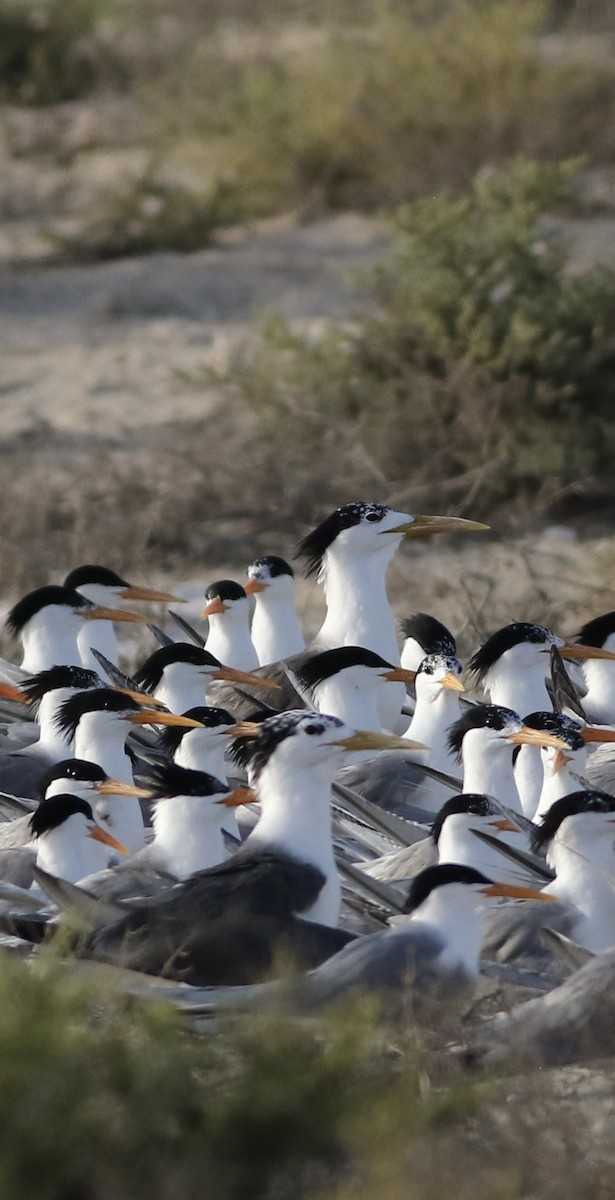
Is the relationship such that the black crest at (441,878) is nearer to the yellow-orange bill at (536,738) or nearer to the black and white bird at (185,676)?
the yellow-orange bill at (536,738)

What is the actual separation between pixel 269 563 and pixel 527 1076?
3946mm

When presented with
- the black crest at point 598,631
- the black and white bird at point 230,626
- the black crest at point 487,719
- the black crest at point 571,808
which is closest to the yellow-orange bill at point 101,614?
the black and white bird at point 230,626

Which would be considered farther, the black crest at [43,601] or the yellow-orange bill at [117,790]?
the black crest at [43,601]

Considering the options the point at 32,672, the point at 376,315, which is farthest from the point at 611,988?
the point at 376,315

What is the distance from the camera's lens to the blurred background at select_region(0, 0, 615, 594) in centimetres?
945

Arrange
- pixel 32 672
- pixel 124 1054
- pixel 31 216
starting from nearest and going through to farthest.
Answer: pixel 124 1054
pixel 32 672
pixel 31 216

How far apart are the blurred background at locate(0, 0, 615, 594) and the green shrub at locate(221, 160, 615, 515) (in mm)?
16

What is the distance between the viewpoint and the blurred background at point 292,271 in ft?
31.0

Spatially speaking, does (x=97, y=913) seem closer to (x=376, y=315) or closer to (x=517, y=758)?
(x=517, y=758)

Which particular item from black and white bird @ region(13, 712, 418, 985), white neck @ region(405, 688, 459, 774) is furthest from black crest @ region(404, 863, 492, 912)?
white neck @ region(405, 688, 459, 774)

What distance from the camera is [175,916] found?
3947 mm

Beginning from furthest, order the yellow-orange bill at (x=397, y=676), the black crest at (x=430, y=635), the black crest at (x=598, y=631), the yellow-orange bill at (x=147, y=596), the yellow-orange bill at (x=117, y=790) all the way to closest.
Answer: the yellow-orange bill at (x=147, y=596)
the black crest at (x=598, y=631)
the black crest at (x=430, y=635)
the yellow-orange bill at (x=397, y=676)
the yellow-orange bill at (x=117, y=790)

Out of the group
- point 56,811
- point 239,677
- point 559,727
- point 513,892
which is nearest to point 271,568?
point 239,677

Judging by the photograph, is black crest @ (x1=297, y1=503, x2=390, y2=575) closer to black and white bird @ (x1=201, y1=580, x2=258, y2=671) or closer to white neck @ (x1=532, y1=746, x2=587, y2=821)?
black and white bird @ (x1=201, y1=580, x2=258, y2=671)
